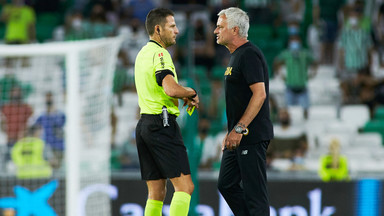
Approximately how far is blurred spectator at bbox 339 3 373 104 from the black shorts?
7.61m

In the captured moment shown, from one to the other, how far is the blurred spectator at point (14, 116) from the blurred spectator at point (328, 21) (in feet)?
21.7

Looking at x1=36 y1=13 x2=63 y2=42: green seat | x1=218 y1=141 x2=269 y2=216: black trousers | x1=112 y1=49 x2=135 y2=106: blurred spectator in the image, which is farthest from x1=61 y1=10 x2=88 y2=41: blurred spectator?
x1=218 y1=141 x2=269 y2=216: black trousers

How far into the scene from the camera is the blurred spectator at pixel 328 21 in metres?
14.6

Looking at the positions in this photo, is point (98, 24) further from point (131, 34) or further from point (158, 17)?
point (158, 17)

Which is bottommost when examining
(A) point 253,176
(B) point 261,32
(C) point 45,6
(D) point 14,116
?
(A) point 253,176

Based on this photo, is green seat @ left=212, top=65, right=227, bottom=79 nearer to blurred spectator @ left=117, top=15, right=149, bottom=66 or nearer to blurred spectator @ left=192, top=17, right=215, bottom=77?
blurred spectator @ left=192, top=17, right=215, bottom=77

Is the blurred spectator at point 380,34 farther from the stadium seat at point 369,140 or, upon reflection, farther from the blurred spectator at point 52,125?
the blurred spectator at point 52,125

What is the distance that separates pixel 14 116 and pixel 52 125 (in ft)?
1.74

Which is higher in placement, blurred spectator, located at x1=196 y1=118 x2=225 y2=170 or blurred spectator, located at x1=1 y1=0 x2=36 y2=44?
blurred spectator, located at x1=1 y1=0 x2=36 y2=44

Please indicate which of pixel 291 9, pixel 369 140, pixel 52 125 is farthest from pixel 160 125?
pixel 291 9

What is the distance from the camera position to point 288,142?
12.0 meters

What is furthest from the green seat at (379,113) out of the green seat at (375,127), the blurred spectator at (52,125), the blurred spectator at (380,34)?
the blurred spectator at (52,125)

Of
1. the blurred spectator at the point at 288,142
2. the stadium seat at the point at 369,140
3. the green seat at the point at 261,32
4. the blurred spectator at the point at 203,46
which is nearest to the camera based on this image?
the blurred spectator at the point at 288,142

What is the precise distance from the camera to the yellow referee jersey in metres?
6.08
